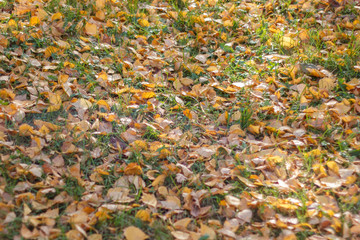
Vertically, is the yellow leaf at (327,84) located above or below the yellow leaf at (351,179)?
above

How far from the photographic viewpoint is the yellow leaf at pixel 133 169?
219 centimetres

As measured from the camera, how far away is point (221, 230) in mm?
1901

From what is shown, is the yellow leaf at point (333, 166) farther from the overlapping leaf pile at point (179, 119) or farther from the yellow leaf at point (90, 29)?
the yellow leaf at point (90, 29)

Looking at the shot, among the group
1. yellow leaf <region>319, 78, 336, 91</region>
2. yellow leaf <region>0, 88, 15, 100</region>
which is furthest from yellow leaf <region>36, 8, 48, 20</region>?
yellow leaf <region>319, 78, 336, 91</region>

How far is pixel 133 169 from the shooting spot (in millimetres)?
2191

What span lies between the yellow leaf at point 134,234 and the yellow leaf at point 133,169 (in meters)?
0.43

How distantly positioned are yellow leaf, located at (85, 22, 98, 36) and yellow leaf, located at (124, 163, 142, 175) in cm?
149

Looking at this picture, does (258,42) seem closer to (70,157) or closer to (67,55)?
(67,55)

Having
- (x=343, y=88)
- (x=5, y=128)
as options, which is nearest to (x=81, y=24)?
(x=5, y=128)

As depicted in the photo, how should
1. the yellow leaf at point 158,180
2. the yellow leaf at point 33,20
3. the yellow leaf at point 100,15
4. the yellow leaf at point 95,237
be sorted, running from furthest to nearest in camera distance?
1. the yellow leaf at point 100,15
2. the yellow leaf at point 33,20
3. the yellow leaf at point 158,180
4. the yellow leaf at point 95,237

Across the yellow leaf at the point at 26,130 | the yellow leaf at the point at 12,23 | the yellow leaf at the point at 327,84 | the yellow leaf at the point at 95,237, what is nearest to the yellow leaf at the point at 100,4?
the yellow leaf at the point at 12,23

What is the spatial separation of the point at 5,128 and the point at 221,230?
1412mm

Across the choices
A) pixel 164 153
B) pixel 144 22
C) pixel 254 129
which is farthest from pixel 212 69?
pixel 164 153

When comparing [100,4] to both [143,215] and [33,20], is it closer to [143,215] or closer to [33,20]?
[33,20]
